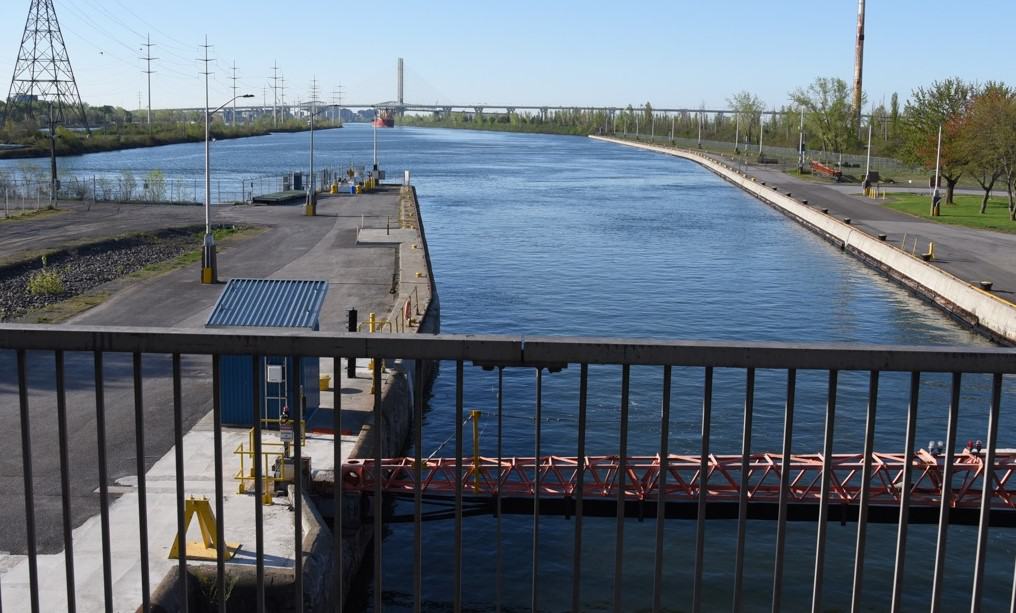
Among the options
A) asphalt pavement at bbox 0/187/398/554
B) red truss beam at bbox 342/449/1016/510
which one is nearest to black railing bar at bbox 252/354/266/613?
asphalt pavement at bbox 0/187/398/554

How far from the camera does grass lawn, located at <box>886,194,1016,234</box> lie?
58616 mm

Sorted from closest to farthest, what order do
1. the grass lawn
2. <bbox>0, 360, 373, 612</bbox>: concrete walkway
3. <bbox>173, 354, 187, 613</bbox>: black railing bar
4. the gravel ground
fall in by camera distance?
<bbox>173, 354, 187, 613</bbox>: black railing bar < <bbox>0, 360, 373, 612</bbox>: concrete walkway < the gravel ground < the grass lawn

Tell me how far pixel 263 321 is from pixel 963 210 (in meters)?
56.2

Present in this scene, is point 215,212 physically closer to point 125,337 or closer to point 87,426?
point 87,426

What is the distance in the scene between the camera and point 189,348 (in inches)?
153

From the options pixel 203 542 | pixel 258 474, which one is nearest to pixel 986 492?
pixel 258 474

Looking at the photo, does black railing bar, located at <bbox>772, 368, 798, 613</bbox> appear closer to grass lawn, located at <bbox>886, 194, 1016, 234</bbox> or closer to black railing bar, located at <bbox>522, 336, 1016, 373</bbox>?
black railing bar, located at <bbox>522, 336, 1016, 373</bbox>

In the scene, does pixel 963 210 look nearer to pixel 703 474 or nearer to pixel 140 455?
pixel 703 474

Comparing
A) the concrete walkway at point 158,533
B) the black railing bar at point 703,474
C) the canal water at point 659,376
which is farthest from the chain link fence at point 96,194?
the black railing bar at point 703,474

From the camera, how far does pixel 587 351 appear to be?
3.80m

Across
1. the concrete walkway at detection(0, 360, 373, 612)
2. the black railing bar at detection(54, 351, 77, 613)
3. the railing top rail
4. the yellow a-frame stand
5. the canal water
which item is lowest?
the canal water

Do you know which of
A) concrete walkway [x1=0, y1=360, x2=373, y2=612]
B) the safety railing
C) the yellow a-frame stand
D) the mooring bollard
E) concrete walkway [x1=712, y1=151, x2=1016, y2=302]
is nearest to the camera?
concrete walkway [x1=0, y1=360, x2=373, y2=612]

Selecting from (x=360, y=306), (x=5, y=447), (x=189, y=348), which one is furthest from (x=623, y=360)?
(x=360, y=306)

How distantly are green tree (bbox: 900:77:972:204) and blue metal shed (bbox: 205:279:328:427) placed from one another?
53.3 meters
